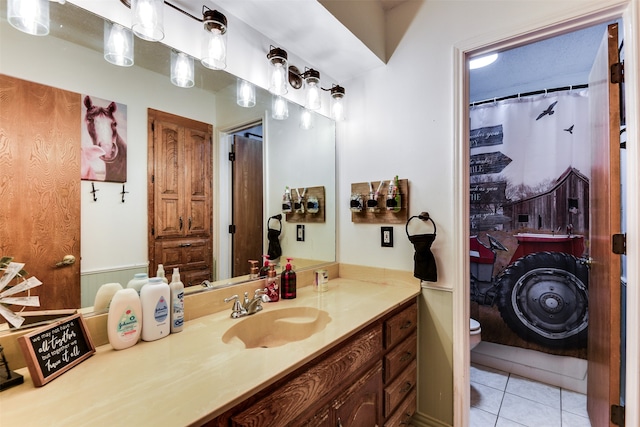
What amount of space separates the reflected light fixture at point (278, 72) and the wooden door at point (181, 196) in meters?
0.48

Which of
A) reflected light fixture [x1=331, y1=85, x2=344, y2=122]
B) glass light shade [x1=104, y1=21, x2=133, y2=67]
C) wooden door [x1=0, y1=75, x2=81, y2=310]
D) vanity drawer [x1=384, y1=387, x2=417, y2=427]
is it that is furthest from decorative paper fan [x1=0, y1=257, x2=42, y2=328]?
reflected light fixture [x1=331, y1=85, x2=344, y2=122]

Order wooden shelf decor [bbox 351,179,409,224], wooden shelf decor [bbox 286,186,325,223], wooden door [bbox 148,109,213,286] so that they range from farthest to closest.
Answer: wooden shelf decor [bbox 286,186,325,223], wooden shelf decor [bbox 351,179,409,224], wooden door [bbox 148,109,213,286]

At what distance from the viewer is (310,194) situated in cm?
206

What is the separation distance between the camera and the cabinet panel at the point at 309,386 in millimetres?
798

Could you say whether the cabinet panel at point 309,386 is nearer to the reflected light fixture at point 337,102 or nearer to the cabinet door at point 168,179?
the cabinet door at point 168,179

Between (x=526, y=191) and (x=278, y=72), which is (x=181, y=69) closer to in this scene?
(x=278, y=72)

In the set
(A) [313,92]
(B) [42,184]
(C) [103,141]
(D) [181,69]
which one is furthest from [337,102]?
(B) [42,184]

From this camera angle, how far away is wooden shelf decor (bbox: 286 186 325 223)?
1.96m

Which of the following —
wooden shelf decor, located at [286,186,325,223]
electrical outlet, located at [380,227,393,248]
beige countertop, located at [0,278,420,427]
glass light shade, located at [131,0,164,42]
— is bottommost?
beige countertop, located at [0,278,420,427]

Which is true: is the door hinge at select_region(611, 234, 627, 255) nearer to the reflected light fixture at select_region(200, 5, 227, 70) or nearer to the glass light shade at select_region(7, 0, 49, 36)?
the reflected light fixture at select_region(200, 5, 227, 70)

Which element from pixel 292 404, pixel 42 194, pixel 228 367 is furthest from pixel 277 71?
pixel 292 404

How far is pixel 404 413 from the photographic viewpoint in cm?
157

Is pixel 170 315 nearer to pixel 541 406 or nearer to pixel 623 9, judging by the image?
pixel 623 9

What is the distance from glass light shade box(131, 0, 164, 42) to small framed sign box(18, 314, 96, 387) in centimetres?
101
